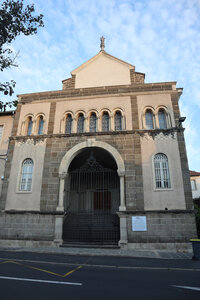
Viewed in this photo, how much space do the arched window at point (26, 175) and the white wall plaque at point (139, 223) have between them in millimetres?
7110

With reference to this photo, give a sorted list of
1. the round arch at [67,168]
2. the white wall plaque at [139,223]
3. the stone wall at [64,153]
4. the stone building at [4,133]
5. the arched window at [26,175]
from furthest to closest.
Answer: the stone building at [4,133] → the arched window at [26,175] → the stone wall at [64,153] → the round arch at [67,168] → the white wall plaque at [139,223]

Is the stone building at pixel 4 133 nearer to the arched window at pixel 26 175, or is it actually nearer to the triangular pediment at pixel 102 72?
the arched window at pixel 26 175

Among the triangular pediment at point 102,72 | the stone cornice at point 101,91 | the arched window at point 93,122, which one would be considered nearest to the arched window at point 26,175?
the arched window at point 93,122

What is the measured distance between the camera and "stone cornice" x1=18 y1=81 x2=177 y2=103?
1455 centimetres

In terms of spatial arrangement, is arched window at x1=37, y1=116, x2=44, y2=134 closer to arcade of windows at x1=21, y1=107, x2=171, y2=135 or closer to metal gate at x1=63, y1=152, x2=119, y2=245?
arcade of windows at x1=21, y1=107, x2=171, y2=135

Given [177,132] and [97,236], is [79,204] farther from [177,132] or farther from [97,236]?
[177,132]

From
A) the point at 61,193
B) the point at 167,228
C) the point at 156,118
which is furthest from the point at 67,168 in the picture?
the point at 167,228

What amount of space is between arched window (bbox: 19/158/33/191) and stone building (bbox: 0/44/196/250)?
0.07 meters

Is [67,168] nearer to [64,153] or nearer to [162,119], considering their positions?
[64,153]

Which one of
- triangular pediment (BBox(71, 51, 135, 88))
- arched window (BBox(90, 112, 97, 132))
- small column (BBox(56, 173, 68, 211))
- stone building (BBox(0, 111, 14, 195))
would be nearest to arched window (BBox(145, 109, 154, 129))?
triangular pediment (BBox(71, 51, 135, 88))

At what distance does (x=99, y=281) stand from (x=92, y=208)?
11200 millimetres

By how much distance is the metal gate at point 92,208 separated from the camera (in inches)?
515

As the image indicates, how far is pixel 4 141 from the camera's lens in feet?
50.8

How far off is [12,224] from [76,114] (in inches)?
335
